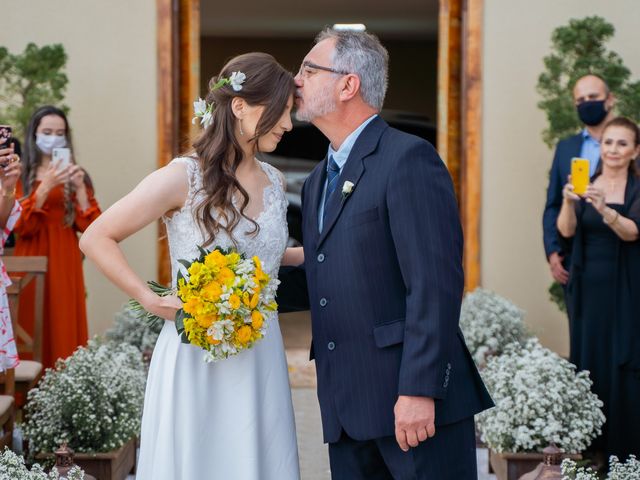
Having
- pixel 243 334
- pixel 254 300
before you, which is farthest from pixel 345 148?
pixel 243 334

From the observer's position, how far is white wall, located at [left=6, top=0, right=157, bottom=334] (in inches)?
328

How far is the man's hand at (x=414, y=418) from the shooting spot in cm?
315

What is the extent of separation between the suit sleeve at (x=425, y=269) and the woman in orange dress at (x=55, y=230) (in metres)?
4.06

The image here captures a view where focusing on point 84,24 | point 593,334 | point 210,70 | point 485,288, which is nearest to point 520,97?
point 485,288

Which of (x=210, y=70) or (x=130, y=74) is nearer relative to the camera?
(x=130, y=74)

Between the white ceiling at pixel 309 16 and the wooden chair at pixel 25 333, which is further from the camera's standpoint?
the white ceiling at pixel 309 16

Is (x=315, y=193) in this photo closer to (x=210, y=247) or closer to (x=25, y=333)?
(x=210, y=247)

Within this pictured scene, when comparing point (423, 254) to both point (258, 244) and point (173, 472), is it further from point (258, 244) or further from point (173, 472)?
point (173, 472)

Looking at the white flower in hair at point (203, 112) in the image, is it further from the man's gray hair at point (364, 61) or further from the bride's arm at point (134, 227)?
the man's gray hair at point (364, 61)

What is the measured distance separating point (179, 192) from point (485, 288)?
5381 mm

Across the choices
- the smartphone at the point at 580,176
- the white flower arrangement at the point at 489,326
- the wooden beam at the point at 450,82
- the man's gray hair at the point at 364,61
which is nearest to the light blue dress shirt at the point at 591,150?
the smartphone at the point at 580,176

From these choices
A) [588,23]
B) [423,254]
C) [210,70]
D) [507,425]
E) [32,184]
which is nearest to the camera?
[423,254]

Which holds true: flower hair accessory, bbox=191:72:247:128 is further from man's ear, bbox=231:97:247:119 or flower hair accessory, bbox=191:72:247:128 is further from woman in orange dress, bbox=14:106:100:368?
woman in orange dress, bbox=14:106:100:368

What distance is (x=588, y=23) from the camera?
305 inches
